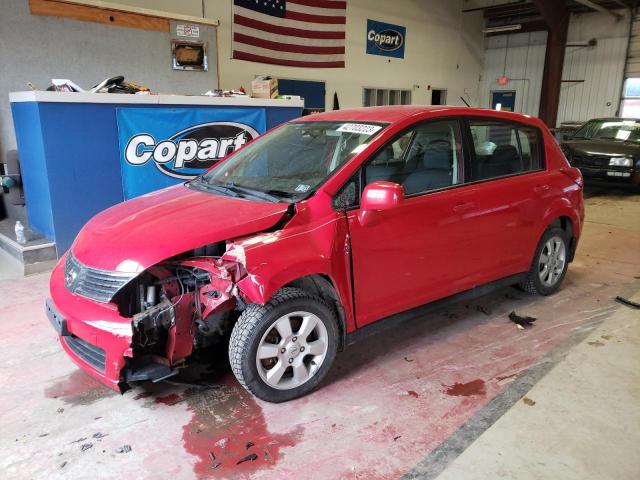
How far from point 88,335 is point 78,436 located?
488 millimetres

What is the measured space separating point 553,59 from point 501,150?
1458 centimetres

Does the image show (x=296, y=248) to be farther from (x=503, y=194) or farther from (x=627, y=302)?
(x=627, y=302)

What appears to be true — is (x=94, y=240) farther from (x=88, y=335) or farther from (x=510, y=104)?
(x=510, y=104)

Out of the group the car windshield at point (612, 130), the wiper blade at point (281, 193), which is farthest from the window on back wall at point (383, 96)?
the wiper blade at point (281, 193)

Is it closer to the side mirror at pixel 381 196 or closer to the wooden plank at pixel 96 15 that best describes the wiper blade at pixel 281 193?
the side mirror at pixel 381 196

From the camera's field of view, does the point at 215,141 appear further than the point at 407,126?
Yes

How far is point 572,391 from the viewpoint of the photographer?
2723 millimetres

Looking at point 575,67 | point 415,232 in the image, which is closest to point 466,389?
point 415,232

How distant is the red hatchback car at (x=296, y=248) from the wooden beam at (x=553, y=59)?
46.7 feet

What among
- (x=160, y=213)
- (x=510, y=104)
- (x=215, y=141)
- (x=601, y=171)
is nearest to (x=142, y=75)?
(x=215, y=141)

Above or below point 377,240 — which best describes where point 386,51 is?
above

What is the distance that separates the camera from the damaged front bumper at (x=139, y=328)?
227cm

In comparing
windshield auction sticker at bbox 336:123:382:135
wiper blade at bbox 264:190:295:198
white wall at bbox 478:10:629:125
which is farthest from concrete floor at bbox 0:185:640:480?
white wall at bbox 478:10:629:125

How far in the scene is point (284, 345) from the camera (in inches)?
98.9
